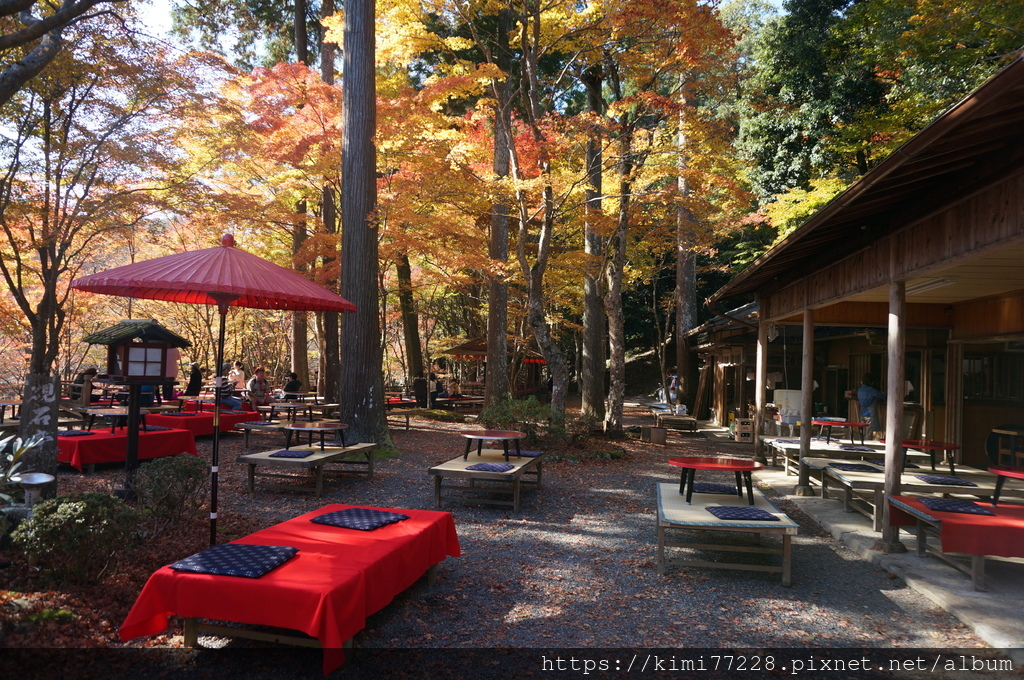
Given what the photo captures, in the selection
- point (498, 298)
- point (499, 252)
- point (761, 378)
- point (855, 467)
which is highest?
point (499, 252)

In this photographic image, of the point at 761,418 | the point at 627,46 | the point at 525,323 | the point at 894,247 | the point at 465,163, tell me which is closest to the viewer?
the point at 894,247

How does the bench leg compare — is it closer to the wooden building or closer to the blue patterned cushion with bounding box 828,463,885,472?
the wooden building

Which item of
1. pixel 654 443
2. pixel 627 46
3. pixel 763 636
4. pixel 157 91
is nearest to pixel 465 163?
pixel 627 46

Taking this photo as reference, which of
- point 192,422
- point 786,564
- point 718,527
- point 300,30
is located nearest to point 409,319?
point 300,30

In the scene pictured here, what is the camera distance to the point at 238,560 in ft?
12.0

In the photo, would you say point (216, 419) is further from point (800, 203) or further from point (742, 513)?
point (800, 203)

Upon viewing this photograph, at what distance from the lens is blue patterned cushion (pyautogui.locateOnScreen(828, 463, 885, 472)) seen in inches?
286

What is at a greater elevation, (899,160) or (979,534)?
(899,160)

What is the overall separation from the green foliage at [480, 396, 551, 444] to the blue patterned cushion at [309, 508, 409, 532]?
5.82 m

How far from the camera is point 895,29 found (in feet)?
43.2

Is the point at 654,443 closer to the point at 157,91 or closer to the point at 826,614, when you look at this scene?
the point at 826,614

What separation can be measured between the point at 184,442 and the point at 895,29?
51.9 ft

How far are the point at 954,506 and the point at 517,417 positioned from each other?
6785mm

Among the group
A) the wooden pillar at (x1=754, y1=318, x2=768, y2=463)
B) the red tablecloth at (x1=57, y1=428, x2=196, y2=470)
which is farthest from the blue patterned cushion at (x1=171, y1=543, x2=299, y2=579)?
the wooden pillar at (x1=754, y1=318, x2=768, y2=463)
